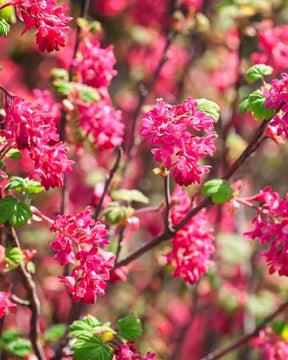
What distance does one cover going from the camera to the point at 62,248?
1888 millimetres

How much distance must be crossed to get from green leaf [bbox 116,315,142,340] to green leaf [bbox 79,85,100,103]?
0.94m

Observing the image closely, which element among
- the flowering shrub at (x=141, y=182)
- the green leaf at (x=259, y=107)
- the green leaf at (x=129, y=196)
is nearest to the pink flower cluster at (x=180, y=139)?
the flowering shrub at (x=141, y=182)

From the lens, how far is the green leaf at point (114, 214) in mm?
2367

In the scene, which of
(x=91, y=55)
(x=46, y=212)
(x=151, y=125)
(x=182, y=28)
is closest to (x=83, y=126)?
(x=91, y=55)

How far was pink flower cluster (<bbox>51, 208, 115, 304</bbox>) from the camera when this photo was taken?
188 cm

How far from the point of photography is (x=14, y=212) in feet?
6.12

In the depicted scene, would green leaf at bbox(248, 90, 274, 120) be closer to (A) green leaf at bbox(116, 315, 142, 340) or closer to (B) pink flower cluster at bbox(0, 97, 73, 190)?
(B) pink flower cluster at bbox(0, 97, 73, 190)

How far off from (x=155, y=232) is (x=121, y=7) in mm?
2145

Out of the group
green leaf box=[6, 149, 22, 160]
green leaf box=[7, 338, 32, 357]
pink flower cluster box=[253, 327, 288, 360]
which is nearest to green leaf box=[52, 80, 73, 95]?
green leaf box=[6, 149, 22, 160]

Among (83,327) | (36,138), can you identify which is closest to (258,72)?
(36,138)

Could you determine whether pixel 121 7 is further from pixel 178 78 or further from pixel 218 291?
pixel 218 291

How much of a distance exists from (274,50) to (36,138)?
1672mm

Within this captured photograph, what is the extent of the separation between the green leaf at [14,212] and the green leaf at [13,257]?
0.66 ft

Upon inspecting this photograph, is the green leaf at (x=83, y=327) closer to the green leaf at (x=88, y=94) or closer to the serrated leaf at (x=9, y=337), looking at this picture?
the serrated leaf at (x=9, y=337)
